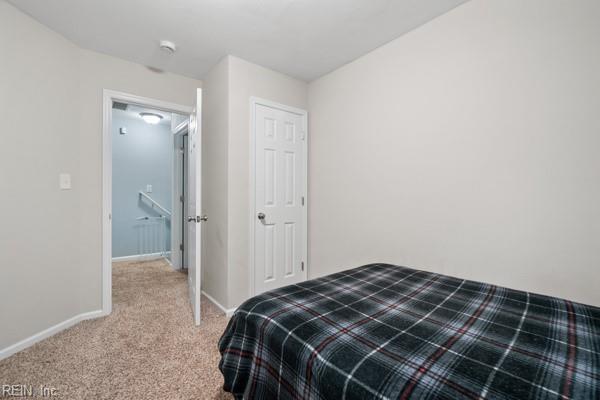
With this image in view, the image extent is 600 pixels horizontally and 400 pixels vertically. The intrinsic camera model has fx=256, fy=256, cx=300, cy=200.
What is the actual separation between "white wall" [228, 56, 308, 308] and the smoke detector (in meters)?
0.48

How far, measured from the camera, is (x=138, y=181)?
14.9 feet

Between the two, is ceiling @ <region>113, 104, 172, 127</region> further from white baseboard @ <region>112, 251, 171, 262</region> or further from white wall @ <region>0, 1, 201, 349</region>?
white baseboard @ <region>112, 251, 171, 262</region>

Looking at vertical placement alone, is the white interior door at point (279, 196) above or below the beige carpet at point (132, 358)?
above

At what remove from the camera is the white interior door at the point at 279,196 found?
8.54 ft

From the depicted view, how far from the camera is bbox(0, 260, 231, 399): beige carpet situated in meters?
1.48

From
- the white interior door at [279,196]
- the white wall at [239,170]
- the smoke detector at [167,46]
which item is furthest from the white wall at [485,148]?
the smoke detector at [167,46]

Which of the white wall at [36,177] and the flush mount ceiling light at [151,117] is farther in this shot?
the flush mount ceiling light at [151,117]

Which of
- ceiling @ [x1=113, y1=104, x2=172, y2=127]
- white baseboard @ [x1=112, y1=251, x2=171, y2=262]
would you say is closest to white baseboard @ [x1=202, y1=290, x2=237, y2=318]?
white baseboard @ [x1=112, y1=251, x2=171, y2=262]

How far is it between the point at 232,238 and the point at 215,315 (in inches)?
29.0

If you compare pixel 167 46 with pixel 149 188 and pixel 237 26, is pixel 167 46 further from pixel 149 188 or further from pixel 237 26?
pixel 149 188

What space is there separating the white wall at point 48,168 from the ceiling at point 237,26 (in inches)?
7.8

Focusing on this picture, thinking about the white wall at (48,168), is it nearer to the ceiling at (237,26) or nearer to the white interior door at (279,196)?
the ceiling at (237,26)

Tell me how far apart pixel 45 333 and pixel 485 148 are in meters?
3.45

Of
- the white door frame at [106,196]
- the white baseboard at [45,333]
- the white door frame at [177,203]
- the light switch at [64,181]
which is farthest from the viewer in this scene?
the white door frame at [177,203]
